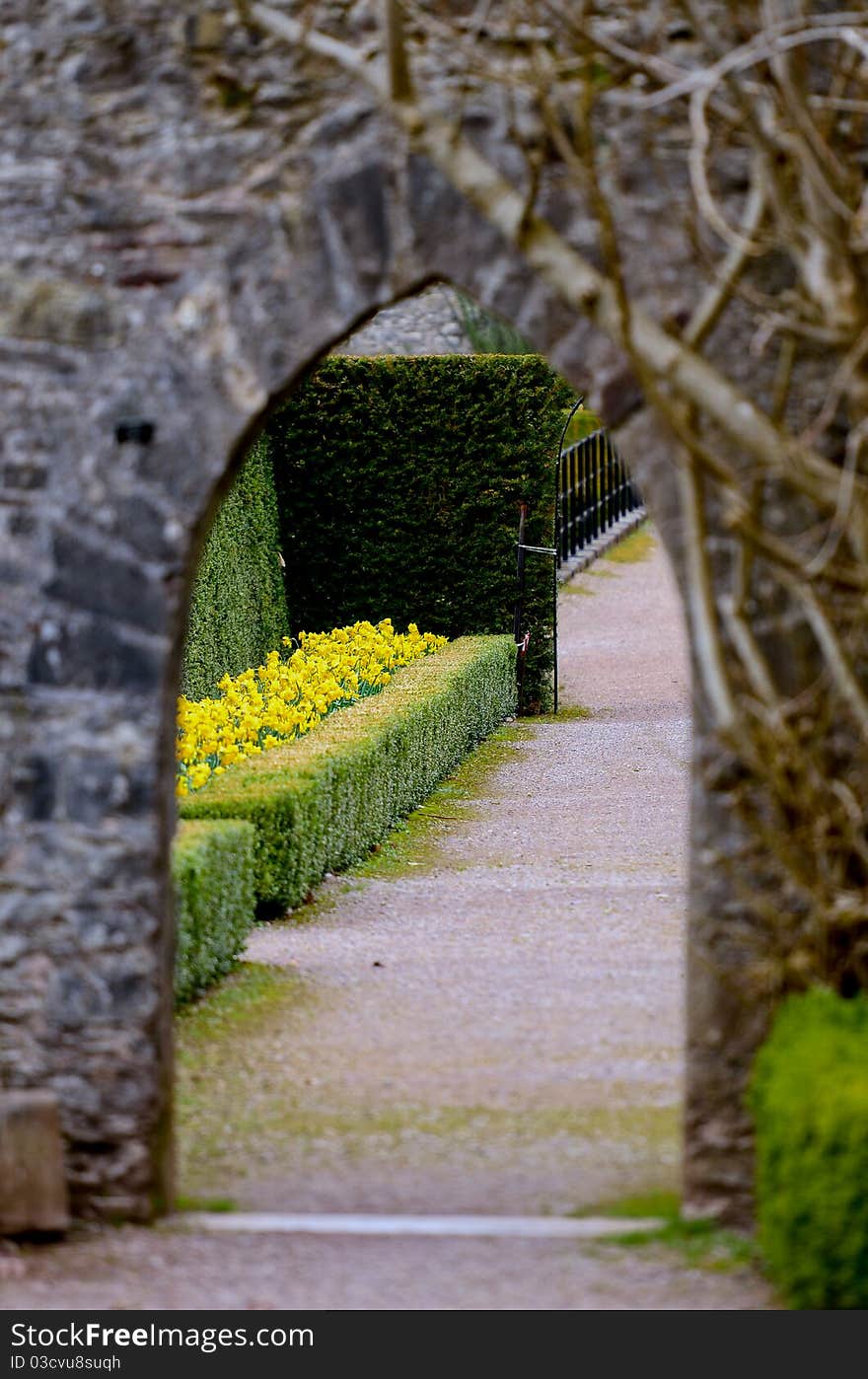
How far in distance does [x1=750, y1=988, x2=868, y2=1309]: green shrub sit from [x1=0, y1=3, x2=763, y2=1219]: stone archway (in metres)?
0.40

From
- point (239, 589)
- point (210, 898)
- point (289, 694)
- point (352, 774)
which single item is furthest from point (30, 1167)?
point (239, 589)

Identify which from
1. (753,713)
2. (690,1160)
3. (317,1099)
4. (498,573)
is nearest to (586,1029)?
(317,1099)

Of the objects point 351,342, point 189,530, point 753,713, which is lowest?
point 753,713

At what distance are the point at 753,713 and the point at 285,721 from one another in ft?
18.5

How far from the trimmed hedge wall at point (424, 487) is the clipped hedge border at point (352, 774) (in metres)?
1.42

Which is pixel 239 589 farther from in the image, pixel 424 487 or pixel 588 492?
pixel 588 492

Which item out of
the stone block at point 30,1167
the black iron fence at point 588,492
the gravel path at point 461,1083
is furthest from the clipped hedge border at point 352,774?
the black iron fence at point 588,492

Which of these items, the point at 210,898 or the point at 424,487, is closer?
the point at 210,898

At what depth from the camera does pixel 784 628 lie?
13.0 feet

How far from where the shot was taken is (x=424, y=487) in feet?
48.3

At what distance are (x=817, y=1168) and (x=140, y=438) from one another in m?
2.26

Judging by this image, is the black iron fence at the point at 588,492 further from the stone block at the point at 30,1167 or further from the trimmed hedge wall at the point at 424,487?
the stone block at the point at 30,1167

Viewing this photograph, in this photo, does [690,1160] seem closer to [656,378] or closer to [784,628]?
[784,628]

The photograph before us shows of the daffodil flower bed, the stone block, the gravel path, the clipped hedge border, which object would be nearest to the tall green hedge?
the daffodil flower bed
